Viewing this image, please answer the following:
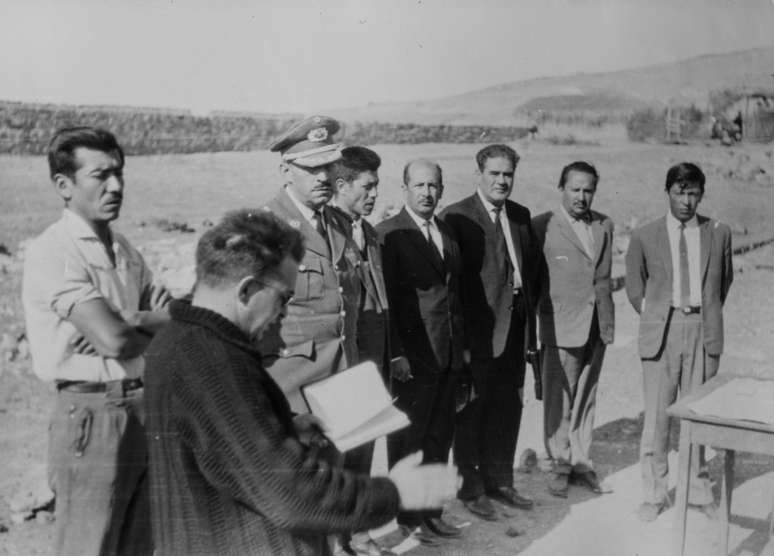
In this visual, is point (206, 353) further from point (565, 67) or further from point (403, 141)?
point (403, 141)

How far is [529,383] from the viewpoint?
18.1 feet

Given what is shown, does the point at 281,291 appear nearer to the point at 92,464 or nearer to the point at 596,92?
the point at 92,464

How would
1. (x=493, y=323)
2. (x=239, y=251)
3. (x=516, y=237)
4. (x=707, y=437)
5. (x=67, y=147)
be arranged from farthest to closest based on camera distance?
(x=516, y=237) < (x=493, y=323) < (x=707, y=437) < (x=67, y=147) < (x=239, y=251)

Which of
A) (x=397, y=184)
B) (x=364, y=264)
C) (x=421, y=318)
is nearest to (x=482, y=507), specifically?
(x=421, y=318)

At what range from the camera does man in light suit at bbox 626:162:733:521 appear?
3.51 meters

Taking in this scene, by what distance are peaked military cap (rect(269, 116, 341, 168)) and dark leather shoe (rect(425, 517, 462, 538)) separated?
1.69m

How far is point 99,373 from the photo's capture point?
1.97m

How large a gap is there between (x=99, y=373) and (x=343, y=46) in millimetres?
1811

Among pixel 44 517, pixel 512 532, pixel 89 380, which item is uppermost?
pixel 89 380

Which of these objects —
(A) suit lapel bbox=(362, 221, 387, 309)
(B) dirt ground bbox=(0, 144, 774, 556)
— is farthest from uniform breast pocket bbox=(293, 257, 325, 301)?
(B) dirt ground bbox=(0, 144, 774, 556)

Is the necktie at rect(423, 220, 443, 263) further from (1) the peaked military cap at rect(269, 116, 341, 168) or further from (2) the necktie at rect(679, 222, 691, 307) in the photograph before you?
(2) the necktie at rect(679, 222, 691, 307)

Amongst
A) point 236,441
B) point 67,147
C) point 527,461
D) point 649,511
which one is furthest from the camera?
point 527,461

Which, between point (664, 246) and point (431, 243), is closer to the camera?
point (431, 243)

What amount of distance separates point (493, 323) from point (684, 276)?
970 mm
